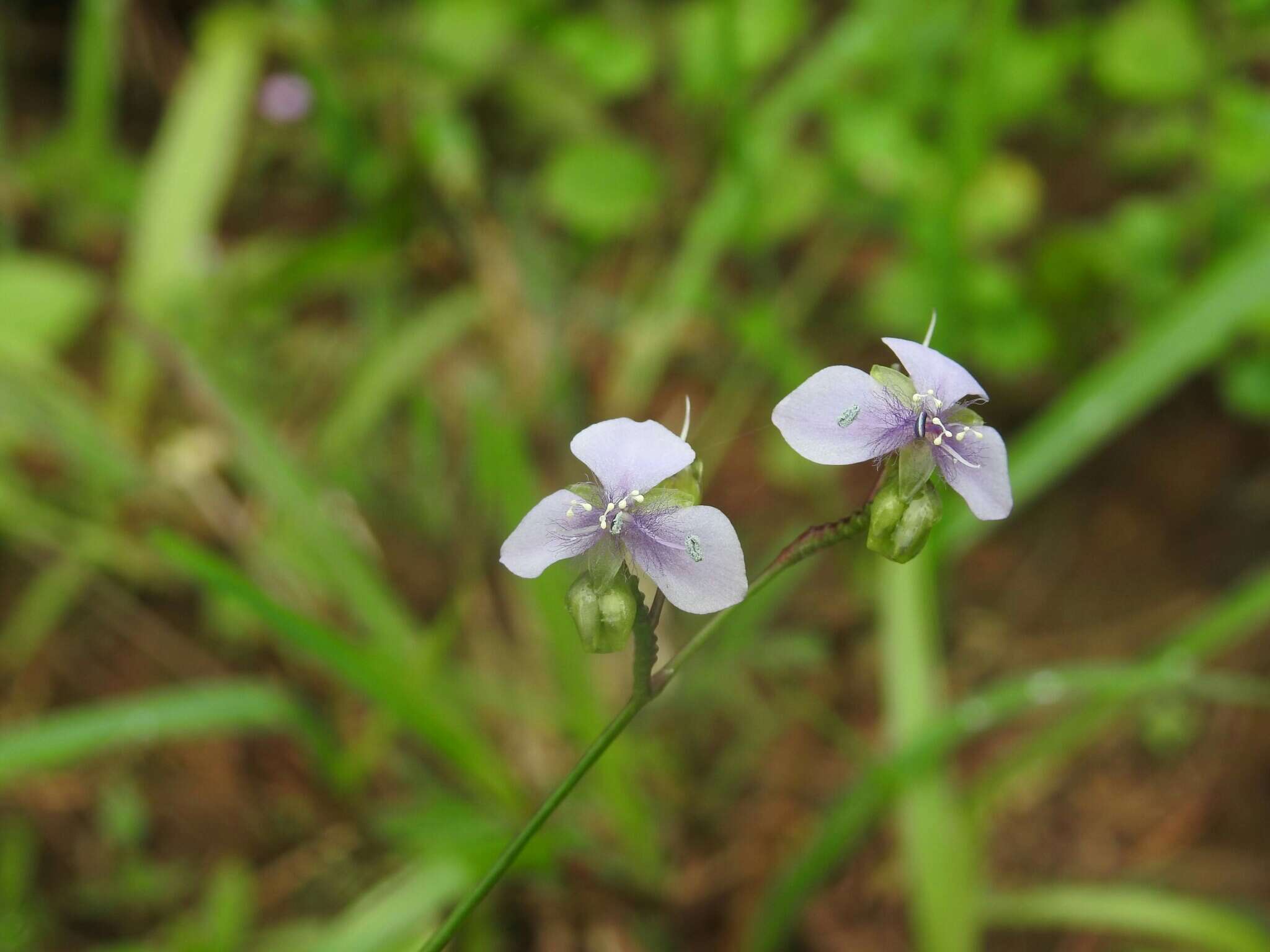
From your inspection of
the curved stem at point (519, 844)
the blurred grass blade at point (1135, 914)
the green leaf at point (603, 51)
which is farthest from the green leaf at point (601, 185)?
the curved stem at point (519, 844)

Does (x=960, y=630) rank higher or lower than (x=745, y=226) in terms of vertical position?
lower

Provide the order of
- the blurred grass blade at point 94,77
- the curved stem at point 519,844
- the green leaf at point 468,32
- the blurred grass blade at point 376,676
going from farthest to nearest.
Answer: the blurred grass blade at point 94,77 → the green leaf at point 468,32 → the blurred grass blade at point 376,676 → the curved stem at point 519,844

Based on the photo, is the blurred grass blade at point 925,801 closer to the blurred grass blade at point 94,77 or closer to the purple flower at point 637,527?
the purple flower at point 637,527

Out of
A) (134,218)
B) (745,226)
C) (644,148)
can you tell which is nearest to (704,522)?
(745,226)

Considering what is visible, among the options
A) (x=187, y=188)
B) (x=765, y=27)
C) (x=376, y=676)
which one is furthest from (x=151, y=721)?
(x=765, y=27)

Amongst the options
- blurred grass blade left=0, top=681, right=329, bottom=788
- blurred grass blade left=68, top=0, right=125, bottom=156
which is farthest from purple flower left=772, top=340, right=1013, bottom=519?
blurred grass blade left=68, top=0, right=125, bottom=156

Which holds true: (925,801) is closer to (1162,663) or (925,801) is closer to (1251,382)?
(1162,663)

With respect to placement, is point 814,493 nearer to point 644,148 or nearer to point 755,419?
point 755,419
